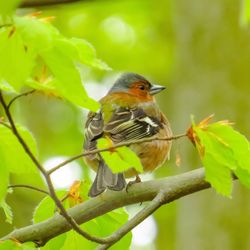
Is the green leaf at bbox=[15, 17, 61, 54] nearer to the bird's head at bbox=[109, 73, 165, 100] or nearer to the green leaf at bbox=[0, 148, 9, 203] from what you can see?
the green leaf at bbox=[0, 148, 9, 203]

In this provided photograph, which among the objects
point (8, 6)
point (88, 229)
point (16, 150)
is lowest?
point (88, 229)

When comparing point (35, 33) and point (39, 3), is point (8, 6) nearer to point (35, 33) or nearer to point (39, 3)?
point (35, 33)

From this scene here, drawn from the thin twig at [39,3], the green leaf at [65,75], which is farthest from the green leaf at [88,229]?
the thin twig at [39,3]

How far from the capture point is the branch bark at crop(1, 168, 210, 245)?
144 inches

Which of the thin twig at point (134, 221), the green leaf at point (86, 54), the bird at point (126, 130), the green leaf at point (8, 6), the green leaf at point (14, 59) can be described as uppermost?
the green leaf at point (8, 6)

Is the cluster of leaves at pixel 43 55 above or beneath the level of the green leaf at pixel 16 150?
above

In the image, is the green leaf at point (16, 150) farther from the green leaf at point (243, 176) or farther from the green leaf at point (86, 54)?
the green leaf at point (243, 176)

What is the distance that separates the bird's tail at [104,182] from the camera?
13.0 ft

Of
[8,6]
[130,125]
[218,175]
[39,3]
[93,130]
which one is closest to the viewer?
[8,6]

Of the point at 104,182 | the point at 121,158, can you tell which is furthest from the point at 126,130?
the point at 121,158

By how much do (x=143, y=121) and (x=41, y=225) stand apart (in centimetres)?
204

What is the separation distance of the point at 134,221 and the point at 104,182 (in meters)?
1.00

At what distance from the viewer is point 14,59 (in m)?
2.56

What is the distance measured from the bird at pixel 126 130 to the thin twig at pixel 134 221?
696 mm
